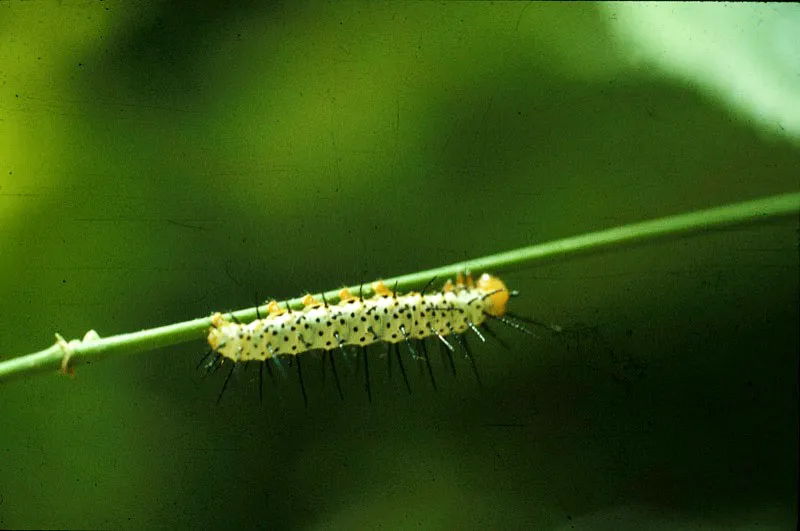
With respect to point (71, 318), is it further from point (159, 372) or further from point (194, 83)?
point (194, 83)

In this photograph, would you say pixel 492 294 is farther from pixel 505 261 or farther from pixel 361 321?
pixel 505 261

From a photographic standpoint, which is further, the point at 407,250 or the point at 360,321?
the point at 407,250

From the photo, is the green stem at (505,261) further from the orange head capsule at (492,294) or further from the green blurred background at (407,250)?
the green blurred background at (407,250)

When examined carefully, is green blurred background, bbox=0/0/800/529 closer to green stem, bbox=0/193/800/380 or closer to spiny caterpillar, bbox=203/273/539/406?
spiny caterpillar, bbox=203/273/539/406

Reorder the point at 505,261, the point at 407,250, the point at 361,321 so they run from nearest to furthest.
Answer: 1. the point at 505,261
2. the point at 361,321
3. the point at 407,250

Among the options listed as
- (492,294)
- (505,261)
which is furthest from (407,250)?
(505,261)

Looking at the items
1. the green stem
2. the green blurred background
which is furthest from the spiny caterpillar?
the green blurred background
